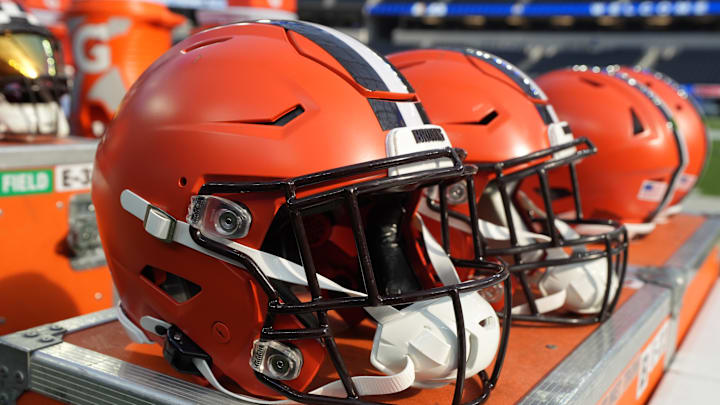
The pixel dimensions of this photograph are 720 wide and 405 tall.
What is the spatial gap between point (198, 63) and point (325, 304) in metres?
0.46

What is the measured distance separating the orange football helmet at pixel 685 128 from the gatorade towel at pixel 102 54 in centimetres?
213

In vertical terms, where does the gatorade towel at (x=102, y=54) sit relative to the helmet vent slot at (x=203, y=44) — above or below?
below

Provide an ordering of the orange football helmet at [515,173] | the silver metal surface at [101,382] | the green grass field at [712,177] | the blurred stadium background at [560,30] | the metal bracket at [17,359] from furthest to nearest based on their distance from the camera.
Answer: the blurred stadium background at [560,30] → the green grass field at [712,177] → the orange football helmet at [515,173] → the metal bracket at [17,359] → the silver metal surface at [101,382]

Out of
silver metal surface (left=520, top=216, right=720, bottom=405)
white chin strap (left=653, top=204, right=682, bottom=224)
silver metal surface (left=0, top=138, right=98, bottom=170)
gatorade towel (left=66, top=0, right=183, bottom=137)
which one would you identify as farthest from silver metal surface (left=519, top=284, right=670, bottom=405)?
gatorade towel (left=66, top=0, right=183, bottom=137)

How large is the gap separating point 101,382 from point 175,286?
206 mm

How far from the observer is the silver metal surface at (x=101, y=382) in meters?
1.12

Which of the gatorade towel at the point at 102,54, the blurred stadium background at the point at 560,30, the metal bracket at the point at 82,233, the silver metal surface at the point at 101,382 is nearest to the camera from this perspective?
the silver metal surface at the point at 101,382

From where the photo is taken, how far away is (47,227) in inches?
75.8

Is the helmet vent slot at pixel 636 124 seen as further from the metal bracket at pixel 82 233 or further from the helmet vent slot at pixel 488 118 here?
the metal bracket at pixel 82 233

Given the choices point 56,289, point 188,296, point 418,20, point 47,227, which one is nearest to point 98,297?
point 56,289

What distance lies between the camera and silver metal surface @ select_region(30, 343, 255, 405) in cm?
112

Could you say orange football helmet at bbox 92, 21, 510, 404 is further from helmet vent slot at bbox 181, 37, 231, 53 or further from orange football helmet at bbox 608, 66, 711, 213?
orange football helmet at bbox 608, 66, 711, 213

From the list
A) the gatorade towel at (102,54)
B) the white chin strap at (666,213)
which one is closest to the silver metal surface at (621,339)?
the white chin strap at (666,213)

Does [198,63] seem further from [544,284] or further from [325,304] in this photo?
[544,284]
